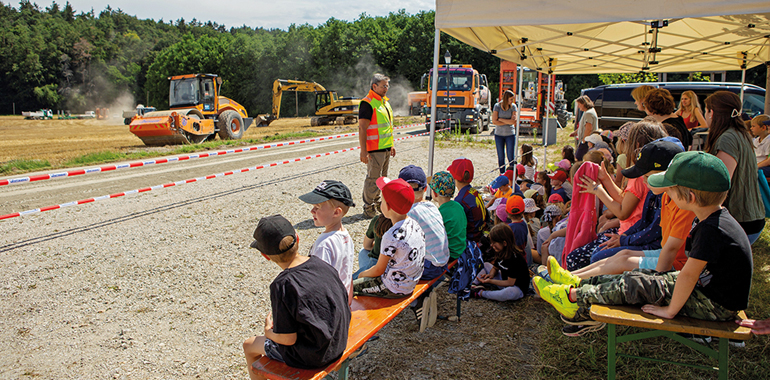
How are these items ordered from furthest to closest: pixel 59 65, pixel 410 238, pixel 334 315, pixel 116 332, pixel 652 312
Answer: pixel 59 65 < pixel 116 332 < pixel 410 238 < pixel 652 312 < pixel 334 315

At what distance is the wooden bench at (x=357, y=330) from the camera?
2.12 meters

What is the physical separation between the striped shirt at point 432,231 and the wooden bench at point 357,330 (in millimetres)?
173

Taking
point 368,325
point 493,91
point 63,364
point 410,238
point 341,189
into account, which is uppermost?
point 493,91

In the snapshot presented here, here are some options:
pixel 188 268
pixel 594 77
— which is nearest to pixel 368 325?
pixel 188 268

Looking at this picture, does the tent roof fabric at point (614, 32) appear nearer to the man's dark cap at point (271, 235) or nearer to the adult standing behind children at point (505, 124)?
the adult standing behind children at point (505, 124)

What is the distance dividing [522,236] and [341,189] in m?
2.12

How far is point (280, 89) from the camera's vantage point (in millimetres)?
25188

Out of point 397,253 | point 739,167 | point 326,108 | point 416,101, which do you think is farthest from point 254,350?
point 416,101

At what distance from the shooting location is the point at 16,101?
66.9 metres

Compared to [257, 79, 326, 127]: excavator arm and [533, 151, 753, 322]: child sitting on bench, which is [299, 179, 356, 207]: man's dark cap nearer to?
[533, 151, 753, 322]: child sitting on bench

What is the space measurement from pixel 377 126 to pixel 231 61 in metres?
57.8

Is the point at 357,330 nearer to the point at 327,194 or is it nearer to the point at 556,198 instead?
the point at 327,194

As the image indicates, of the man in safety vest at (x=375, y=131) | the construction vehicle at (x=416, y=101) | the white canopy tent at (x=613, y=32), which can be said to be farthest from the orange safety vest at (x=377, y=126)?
the construction vehicle at (x=416, y=101)

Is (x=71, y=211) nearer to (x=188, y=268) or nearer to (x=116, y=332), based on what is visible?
(x=188, y=268)
